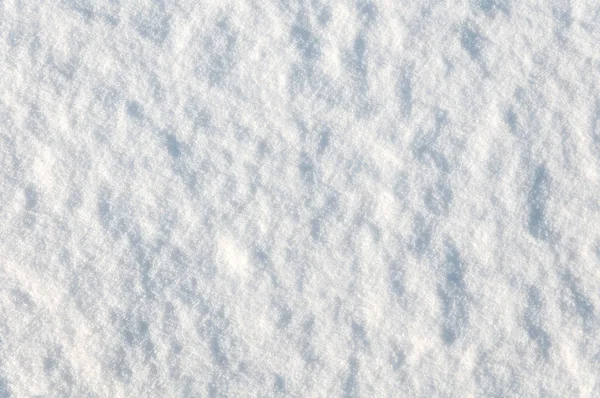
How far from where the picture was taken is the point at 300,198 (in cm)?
79

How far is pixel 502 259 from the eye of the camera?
77 centimetres

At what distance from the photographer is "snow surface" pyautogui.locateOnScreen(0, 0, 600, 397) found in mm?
750

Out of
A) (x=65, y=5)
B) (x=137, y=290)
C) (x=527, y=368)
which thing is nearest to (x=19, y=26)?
(x=65, y=5)

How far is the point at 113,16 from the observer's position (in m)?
0.82

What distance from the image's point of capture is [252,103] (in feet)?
2.66

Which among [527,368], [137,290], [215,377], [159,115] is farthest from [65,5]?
[527,368]

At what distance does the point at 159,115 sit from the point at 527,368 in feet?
1.72

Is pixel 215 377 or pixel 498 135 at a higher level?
pixel 498 135

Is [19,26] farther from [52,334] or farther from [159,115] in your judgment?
Result: [52,334]

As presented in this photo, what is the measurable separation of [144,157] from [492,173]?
1.38ft

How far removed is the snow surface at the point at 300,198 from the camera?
2.46 ft

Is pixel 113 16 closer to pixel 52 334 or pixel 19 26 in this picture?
pixel 19 26

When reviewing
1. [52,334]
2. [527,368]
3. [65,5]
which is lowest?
[52,334]

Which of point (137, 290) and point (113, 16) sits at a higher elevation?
point (113, 16)
